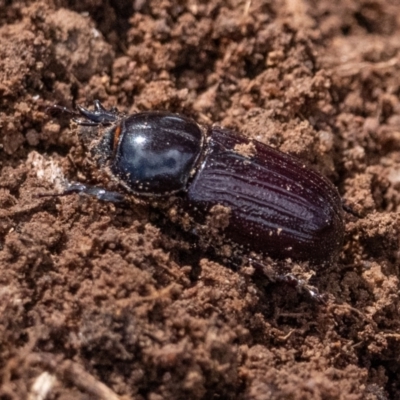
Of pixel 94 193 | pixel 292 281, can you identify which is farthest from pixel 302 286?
pixel 94 193

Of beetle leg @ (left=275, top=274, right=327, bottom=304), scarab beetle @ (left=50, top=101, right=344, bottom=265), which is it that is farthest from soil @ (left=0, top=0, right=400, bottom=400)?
scarab beetle @ (left=50, top=101, right=344, bottom=265)

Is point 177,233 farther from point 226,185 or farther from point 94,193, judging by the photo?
point 94,193

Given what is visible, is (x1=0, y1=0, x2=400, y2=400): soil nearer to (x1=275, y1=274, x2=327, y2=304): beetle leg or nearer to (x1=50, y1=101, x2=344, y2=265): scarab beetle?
(x1=275, y1=274, x2=327, y2=304): beetle leg

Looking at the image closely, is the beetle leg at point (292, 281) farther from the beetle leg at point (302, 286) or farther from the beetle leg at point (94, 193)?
the beetle leg at point (94, 193)

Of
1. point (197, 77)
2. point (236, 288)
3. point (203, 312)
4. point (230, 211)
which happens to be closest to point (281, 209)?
point (230, 211)

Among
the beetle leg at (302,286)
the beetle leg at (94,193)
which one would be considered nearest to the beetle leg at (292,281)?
the beetle leg at (302,286)
